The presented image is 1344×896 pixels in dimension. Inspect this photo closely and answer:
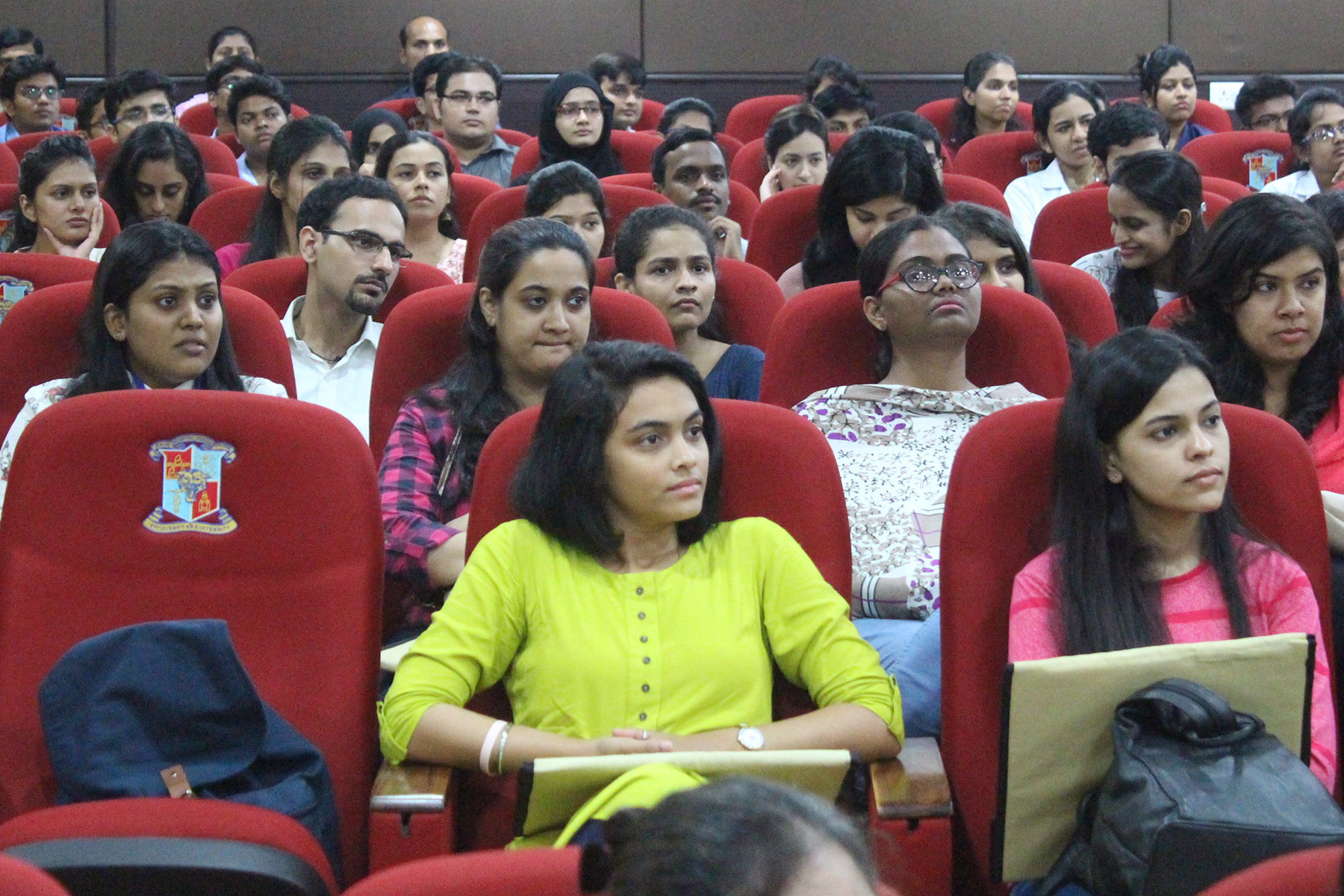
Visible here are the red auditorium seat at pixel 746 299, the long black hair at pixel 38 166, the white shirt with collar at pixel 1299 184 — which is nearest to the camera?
the red auditorium seat at pixel 746 299

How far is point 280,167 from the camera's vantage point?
134 inches

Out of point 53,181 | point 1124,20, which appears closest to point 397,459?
point 53,181

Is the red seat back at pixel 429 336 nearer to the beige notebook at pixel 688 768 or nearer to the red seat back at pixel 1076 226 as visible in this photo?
the beige notebook at pixel 688 768

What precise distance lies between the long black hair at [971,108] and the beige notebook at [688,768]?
4.33 m

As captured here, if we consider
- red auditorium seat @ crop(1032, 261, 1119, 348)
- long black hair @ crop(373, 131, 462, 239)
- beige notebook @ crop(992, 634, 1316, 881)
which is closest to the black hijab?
long black hair @ crop(373, 131, 462, 239)

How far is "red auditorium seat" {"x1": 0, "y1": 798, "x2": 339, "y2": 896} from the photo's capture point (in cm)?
116

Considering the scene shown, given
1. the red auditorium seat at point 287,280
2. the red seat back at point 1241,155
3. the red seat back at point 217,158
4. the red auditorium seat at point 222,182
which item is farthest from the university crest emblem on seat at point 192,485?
the red seat back at point 1241,155

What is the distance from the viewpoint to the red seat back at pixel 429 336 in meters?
2.18

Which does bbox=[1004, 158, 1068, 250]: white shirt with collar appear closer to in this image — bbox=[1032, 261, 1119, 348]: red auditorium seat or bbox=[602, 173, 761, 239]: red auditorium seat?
bbox=[602, 173, 761, 239]: red auditorium seat

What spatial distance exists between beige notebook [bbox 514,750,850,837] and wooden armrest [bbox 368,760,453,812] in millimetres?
109

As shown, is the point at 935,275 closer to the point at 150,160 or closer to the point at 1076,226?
the point at 1076,226

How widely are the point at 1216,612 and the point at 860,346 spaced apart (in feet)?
2.50

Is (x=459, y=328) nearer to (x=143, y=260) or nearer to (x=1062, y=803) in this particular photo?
(x=143, y=260)

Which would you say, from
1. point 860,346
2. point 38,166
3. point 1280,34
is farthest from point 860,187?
point 1280,34
